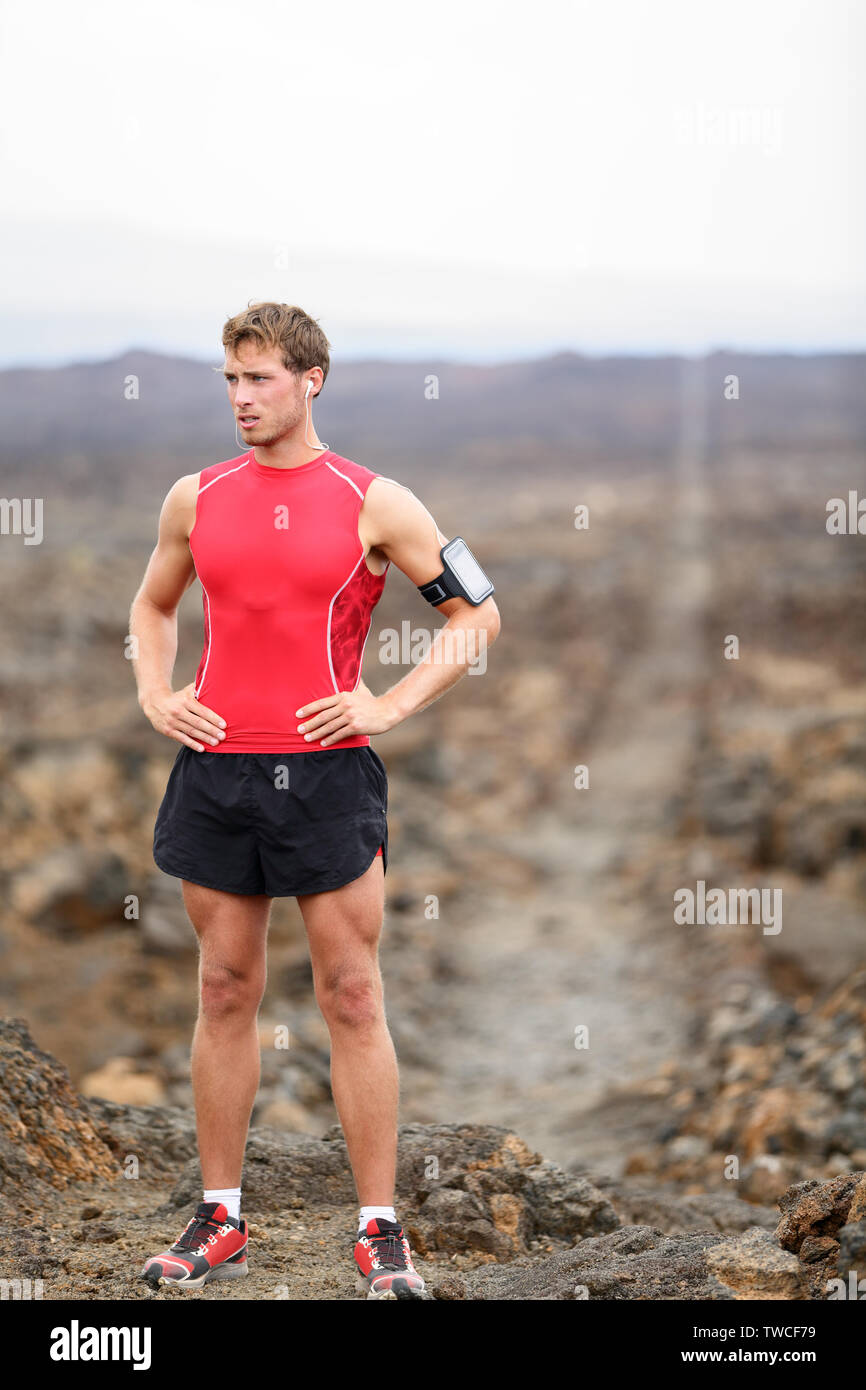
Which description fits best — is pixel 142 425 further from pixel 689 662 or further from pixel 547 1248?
pixel 547 1248

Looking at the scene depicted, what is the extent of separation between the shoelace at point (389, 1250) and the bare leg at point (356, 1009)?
14cm

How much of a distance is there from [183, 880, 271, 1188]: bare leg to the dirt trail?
3867 millimetres

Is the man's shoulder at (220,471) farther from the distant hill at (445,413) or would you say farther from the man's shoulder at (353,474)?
the distant hill at (445,413)

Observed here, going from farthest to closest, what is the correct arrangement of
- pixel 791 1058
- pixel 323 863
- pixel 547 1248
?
1. pixel 791 1058
2. pixel 547 1248
3. pixel 323 863

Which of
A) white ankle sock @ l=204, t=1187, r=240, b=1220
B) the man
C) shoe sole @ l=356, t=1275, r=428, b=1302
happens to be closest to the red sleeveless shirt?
the man

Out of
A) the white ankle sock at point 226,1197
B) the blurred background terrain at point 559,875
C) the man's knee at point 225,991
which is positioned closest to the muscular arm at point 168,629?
the man's knee at point 225,991

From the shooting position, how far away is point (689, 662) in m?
Result: 24.1

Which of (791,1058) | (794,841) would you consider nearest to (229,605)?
(791,1058)

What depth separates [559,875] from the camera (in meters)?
12.7

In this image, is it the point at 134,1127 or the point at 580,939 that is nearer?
the point at 134,1127

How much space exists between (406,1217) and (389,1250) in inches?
28.8
